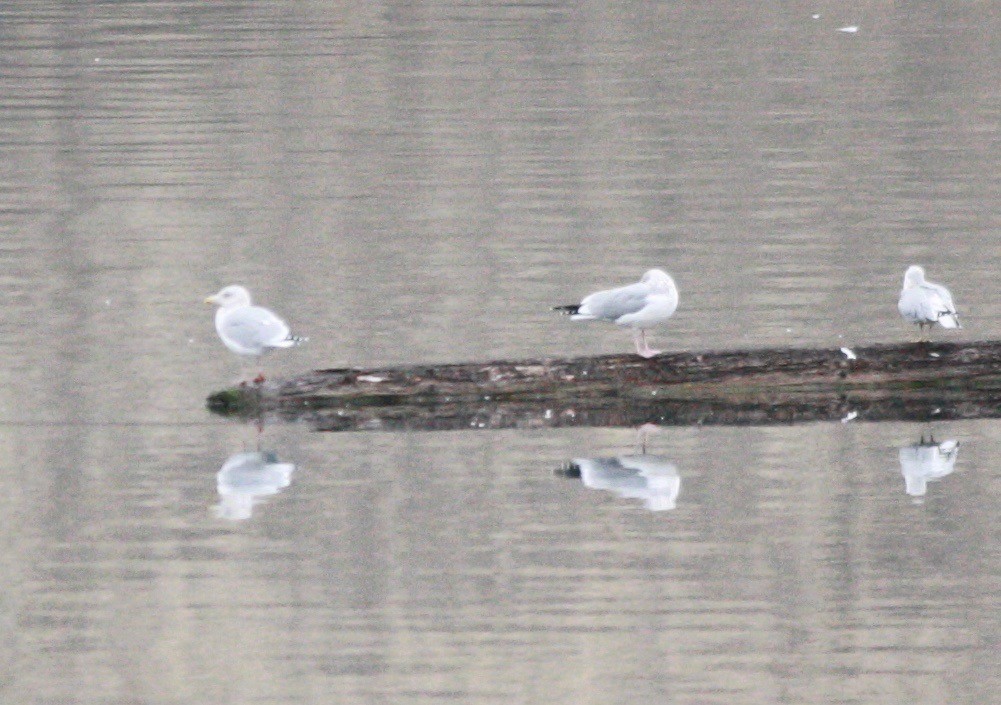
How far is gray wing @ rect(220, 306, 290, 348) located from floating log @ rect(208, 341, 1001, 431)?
368 millimetres

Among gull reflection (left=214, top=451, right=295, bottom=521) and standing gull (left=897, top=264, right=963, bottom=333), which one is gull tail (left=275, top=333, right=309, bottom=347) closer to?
gull reflection (left=214, top=451, right=295, bottom=521)

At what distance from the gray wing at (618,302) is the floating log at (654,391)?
607mm

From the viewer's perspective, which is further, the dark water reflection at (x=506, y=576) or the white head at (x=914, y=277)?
the white head at (x=914, y=277)

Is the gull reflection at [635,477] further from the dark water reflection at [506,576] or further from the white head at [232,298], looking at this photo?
the white head at [232,298]

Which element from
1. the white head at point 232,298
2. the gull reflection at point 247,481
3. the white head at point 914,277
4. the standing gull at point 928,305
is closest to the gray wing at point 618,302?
the standing gull at point 928,305

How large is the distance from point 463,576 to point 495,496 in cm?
165

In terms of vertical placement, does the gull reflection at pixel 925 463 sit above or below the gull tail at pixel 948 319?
below

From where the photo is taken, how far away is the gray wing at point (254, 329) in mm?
15859

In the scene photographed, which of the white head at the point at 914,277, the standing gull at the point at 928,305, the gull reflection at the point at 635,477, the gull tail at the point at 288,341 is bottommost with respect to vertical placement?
the gull reflection at the point at 635,477

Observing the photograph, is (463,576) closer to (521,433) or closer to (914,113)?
(521,433)

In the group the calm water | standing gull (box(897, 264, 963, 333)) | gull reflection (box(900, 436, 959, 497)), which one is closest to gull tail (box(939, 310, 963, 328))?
standing gull (box(897, 264, 963, 333))

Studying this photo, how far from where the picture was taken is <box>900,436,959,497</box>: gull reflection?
14022 millimetres

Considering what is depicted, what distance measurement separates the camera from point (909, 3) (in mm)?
60188

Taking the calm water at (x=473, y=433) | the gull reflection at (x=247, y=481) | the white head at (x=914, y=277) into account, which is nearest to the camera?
the calm water at (x=473, y=433)
